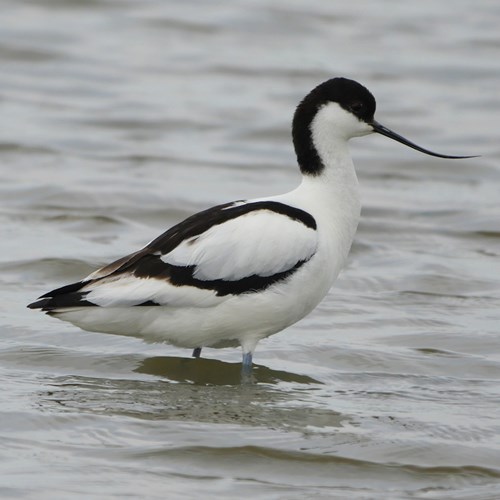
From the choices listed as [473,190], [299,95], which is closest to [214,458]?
[473,190]

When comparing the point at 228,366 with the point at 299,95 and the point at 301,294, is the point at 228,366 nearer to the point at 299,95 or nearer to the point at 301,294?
the point at 301,294

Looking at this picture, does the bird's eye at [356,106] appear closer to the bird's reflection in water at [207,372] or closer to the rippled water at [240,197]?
the rippled water at [240,197]

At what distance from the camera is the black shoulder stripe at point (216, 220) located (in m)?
7.80

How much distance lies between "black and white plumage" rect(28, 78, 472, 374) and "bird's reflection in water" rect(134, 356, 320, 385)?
207 millimetres

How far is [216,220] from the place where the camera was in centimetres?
784

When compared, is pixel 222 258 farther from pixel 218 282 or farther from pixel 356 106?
pixel 356 106

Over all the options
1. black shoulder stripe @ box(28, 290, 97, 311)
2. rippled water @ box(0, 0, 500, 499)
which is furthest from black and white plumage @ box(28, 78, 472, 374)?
rippled water @ box(0, 0, 500, 499)

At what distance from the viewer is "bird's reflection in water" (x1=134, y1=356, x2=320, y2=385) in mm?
8039

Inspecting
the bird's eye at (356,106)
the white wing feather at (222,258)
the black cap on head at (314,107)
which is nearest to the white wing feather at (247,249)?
the white wing feather at (222,258)

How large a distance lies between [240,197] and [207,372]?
15.1 ft

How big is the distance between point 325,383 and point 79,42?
11.7 meters

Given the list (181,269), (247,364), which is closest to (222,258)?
(181,269)

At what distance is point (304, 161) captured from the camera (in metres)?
8.29

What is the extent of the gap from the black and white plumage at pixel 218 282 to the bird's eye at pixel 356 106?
0.81 metres
